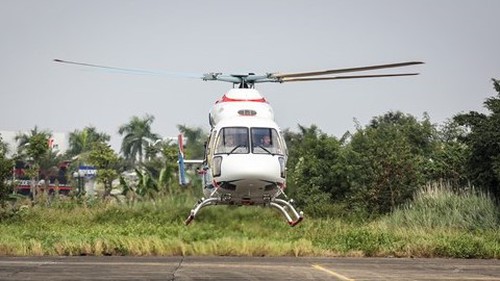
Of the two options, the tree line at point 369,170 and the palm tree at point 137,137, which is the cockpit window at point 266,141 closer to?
the tree line at point 369,170

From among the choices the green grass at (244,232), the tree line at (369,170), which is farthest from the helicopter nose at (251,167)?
the tree line at (369,170)

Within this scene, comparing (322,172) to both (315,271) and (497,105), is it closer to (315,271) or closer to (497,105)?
(497,105)

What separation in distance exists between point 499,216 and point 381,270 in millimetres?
16859

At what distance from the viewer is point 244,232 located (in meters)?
24.1

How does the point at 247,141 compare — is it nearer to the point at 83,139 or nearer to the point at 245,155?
the point at 245,155

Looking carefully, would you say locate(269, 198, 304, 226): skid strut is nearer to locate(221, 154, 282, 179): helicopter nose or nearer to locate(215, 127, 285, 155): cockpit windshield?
locate(221, 154, 282, 179): helicopter nose

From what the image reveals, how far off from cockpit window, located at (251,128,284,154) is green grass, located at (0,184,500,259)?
3.26 metres

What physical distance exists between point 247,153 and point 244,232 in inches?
190

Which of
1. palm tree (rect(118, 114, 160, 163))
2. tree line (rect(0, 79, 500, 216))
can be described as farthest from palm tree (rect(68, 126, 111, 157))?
tree line (rect(0, 79, 500, 216))

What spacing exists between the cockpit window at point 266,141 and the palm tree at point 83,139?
60.0 meters

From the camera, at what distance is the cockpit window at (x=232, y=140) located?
2039cm

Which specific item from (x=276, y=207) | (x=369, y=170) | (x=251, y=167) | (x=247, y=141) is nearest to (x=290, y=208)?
(x=276, y=207)

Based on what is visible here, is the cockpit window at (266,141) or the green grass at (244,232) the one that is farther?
the green grass at (244,232)

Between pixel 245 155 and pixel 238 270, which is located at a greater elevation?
pixel 245 155
